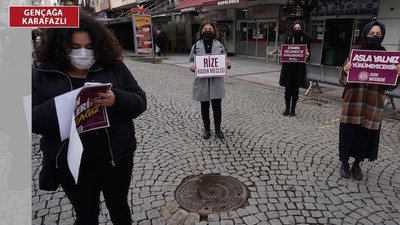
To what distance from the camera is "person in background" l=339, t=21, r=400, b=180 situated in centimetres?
330

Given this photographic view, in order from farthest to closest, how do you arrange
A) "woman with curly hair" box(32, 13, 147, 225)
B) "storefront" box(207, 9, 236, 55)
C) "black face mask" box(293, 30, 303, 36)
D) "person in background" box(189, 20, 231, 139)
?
1. "storefront" box(207, 9, 236, 55)
2. "black face mask" box(293, 30, 303, 36)
3. "person in background" box(189, 20, 231, 139)
4. "woman with curly hair" box(32, 13, 147, 225)

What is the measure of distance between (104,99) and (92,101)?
0.24 feet

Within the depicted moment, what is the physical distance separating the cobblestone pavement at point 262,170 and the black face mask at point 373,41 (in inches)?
64.4

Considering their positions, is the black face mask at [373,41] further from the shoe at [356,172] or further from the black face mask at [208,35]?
the black face mask at [208,35]

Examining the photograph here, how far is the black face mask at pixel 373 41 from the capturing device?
3.26 meters

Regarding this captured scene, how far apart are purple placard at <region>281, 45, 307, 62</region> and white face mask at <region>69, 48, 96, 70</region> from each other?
5.05 meters

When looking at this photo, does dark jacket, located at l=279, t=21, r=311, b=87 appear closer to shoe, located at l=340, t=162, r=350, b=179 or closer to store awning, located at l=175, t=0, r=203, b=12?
shoe, located at l=340, t=162, r=350, b=179

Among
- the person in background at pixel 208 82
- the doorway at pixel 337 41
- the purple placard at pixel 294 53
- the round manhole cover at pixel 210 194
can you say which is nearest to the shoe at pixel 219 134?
the person in background at pixel 208 82

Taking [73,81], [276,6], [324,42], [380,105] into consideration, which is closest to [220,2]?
[276,6]

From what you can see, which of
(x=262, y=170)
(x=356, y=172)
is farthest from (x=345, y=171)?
(x=262, y=170)

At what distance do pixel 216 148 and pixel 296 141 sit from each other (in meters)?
1.38

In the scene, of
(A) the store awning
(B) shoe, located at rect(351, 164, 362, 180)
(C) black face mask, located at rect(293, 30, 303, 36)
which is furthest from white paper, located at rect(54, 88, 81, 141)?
(A) the store awning

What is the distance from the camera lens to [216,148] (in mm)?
4586

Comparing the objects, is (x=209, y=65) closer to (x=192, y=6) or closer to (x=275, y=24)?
(x=275, y=24)
